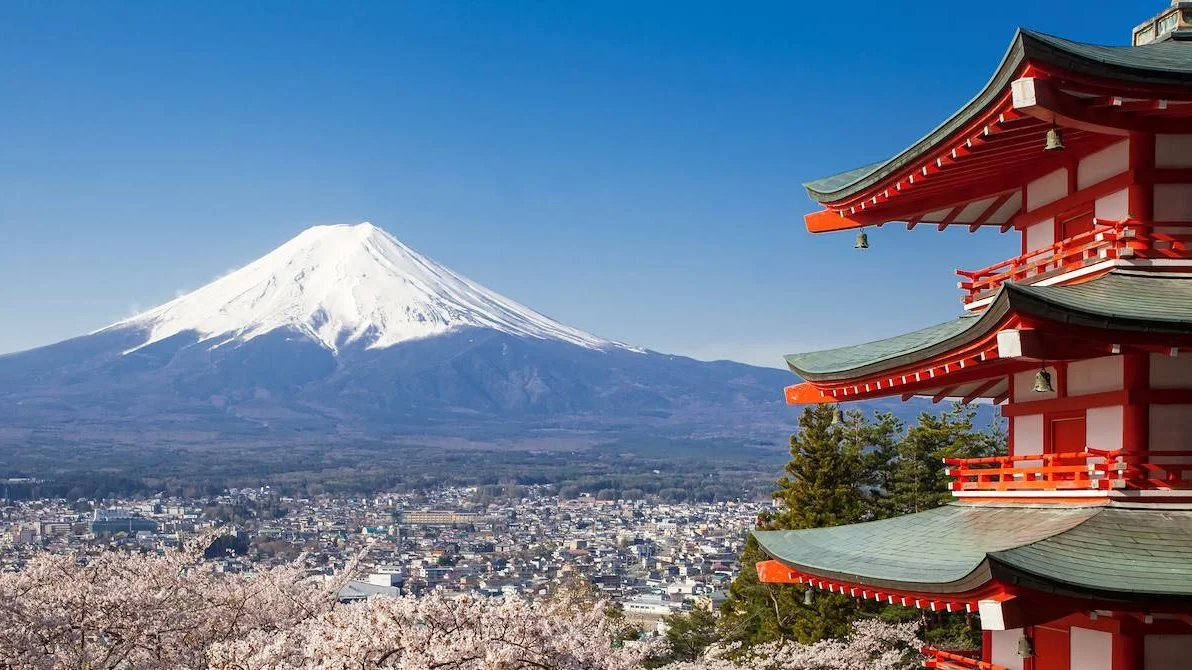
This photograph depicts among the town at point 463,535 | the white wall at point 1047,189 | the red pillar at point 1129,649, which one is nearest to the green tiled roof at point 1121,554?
the red pillar at point 1129,649

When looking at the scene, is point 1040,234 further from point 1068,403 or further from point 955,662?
point 955,662

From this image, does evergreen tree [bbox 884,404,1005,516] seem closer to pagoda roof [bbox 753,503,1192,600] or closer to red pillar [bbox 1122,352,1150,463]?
pagoda roof [bbox 753,503,1192,600]

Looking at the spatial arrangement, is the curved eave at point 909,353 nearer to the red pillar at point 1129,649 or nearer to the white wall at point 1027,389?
the white wall at point 1027,389

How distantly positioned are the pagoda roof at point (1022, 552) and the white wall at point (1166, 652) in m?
0.81

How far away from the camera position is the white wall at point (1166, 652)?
9.66 meters

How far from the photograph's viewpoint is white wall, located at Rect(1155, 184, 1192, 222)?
10078 mm

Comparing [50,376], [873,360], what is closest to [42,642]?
[873,360]

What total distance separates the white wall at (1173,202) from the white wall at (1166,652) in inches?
118

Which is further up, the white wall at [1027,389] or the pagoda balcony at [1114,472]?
the white wall at [1027,389]

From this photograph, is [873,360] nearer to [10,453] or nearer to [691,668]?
[691,668]

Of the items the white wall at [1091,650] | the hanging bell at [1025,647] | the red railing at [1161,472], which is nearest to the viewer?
the hanging bell at [1025,647]

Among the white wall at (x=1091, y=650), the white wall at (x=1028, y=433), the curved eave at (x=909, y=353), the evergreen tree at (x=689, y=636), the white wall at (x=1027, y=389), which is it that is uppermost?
the curved eave at (x=909, y=353)

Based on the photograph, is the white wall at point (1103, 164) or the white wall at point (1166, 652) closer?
the white wall at point (1166, 652)

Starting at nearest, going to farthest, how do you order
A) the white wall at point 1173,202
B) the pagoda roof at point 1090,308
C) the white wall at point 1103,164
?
1. the pagoda roof at point 1090,308
2. the white wall at point 1173,202
3. the white wall at point 1103,164
